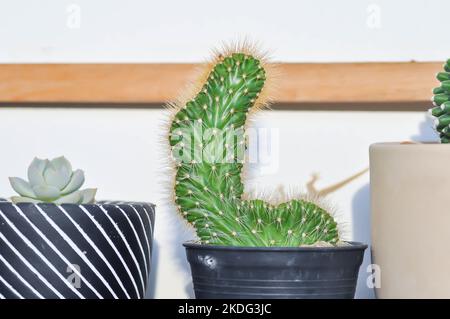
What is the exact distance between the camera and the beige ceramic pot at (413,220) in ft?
3.30

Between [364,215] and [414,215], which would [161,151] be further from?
[414,215]

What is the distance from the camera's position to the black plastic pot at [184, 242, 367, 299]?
1.00 metres

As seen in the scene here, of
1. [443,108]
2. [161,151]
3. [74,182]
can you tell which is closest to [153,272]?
A: [161,151]

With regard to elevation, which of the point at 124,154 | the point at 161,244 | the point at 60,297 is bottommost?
the point at 60,297

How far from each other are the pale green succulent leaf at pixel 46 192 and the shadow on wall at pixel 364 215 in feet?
1.51

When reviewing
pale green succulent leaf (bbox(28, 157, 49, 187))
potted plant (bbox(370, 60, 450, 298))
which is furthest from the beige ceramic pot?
pale green succulent leaf (bbox(28, 157, 49, 187))

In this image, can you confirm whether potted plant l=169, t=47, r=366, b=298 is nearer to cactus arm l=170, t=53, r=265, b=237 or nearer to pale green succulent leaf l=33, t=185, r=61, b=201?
cactus arm l=170, t=53, r=265, b=237

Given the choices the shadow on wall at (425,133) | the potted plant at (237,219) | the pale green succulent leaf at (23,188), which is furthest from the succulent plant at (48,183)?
the shadow on wall at (425,133)

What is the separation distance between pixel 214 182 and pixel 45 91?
0.41 meters
